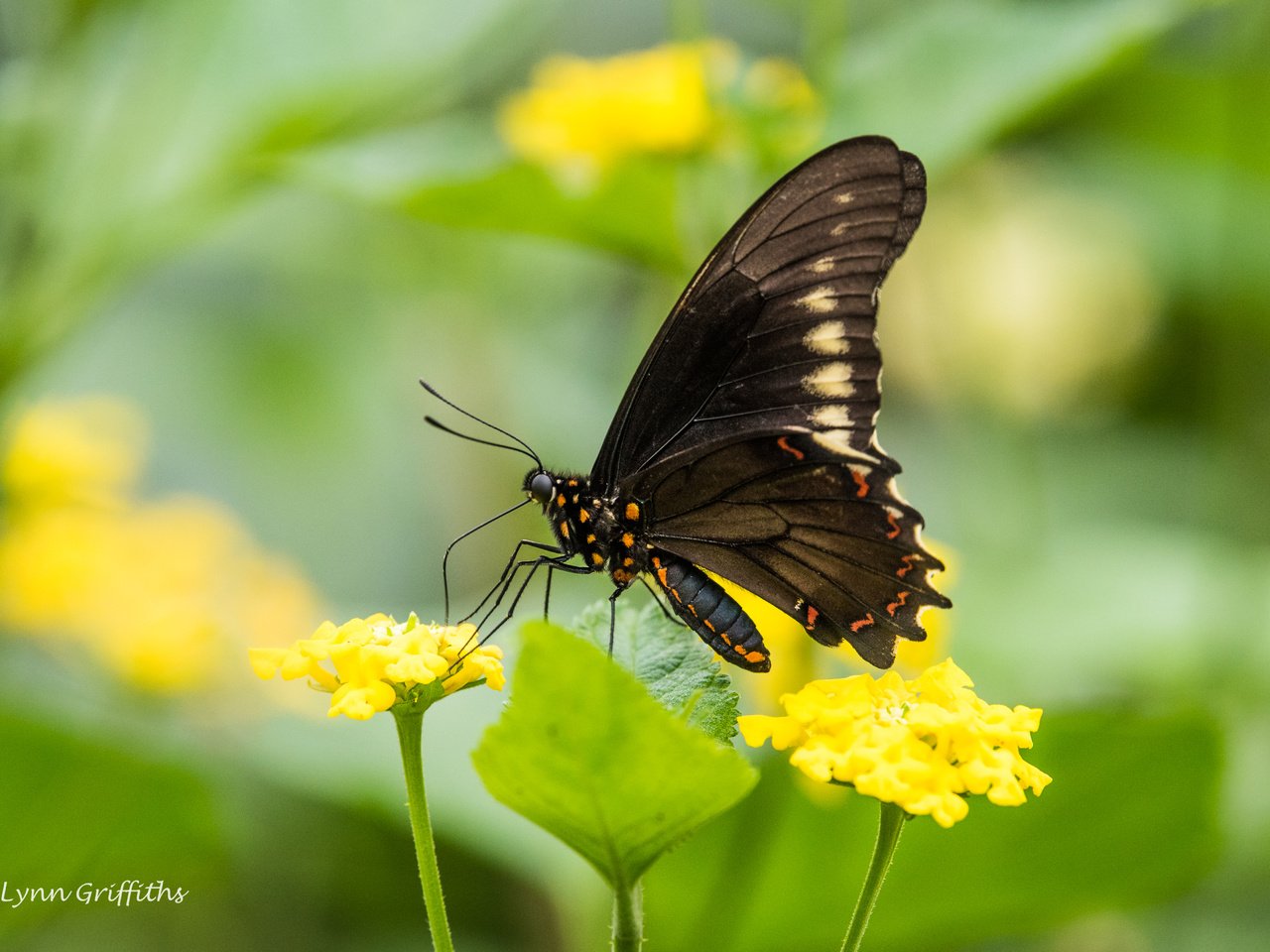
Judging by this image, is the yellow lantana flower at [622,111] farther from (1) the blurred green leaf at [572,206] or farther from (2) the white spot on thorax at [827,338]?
(2) the white spot on thorax at [827,338]

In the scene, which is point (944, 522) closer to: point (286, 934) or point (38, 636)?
point (286, 934)

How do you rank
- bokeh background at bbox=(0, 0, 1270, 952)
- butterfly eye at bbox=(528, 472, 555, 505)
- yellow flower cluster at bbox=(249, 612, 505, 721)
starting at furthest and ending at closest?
bokeh background at bbox=(0, 0, 1270, 952)
butterfly eye at bbox=(528, 472, 555, 505)
yellow flower cluster at bbox=(249, 612, 505, 721)

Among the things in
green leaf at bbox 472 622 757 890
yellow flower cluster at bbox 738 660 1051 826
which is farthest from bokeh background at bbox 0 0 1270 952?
green leaf at bbox 472 622 757 890

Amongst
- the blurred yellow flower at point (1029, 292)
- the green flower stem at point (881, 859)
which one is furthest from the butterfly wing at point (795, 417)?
the blurred yellow flower at point (1029, 292)

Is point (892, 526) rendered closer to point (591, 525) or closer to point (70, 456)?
point (591, 525)

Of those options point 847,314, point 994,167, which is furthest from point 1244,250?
point 847,314

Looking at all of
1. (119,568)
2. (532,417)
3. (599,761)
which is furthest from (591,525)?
(532,417)

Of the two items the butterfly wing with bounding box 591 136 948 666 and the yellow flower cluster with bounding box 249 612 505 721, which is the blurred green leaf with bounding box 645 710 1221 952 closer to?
the butterfly wing with bounding box 591 136 948 666

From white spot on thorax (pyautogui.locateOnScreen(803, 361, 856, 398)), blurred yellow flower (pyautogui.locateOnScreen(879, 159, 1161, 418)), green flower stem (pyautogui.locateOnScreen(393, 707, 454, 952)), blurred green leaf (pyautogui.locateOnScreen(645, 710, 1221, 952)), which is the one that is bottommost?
green flower stem (pyautogui.locateOnScreen(393, 707, 454, 952))
